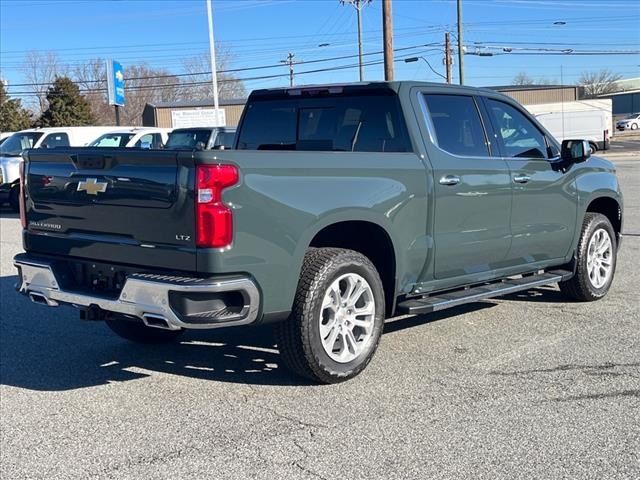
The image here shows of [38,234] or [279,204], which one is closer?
[279,204]

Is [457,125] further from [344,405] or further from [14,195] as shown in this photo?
[14,195]

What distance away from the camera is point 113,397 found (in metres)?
4.86

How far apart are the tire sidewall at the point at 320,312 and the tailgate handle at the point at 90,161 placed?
5.07 feet

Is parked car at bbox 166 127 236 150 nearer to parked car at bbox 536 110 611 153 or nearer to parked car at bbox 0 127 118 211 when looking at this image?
parked car at bbox 0 127 118 211

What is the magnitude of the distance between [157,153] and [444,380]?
2.38 m

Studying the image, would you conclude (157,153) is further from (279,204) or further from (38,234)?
(38,234)

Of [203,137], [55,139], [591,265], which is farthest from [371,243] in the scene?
[55,139]

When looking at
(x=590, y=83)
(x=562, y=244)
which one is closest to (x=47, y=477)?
(x=562, y=244)

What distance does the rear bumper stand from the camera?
13.6 ft

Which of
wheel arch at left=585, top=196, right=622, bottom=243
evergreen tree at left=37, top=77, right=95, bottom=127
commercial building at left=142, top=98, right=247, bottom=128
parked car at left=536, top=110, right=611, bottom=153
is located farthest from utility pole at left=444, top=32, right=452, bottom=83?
wheel arch at left=585, top=196, right=622, bottom=243

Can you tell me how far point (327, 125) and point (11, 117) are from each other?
4674cm

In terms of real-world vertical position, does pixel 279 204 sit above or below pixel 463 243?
above

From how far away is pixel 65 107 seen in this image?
43.3 m

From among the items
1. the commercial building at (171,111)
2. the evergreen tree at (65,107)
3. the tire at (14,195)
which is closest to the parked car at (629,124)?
the commercial building at (171,111)
